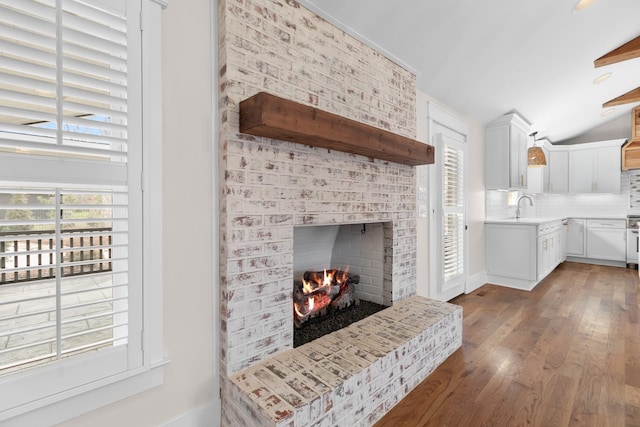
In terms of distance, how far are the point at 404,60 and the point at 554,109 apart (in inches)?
146

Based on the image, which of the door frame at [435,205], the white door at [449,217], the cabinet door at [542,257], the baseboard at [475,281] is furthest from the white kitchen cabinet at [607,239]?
the door frame at [435,205]

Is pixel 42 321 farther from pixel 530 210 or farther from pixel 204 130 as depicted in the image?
pixel 530 210

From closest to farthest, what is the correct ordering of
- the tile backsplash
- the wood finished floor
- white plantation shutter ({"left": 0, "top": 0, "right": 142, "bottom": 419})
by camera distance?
white plantation shutter ({"left": 0, "top": 0, "right": 142, "bottom": 419}) → the wood finished floor → the tile backsplash

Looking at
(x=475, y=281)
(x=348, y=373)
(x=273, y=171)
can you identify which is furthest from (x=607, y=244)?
(x=273, y=171)

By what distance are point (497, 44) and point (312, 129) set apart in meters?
2.33

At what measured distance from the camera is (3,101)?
3.62ft

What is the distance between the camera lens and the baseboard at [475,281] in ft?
13.2

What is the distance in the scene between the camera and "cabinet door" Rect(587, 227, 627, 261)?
221 inches

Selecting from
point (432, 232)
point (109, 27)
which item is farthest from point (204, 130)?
point (432, 232)

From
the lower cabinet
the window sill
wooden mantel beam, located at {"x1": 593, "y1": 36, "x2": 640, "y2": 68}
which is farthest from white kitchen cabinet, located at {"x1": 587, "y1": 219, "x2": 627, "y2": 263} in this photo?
the window sill

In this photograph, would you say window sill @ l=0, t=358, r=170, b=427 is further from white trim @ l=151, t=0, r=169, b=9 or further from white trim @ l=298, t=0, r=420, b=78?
white trim @ l=298, t=0, r=420, b=78

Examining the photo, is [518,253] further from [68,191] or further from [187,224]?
[68,191]

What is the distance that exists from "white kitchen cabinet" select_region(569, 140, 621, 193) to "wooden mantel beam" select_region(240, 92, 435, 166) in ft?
20.2

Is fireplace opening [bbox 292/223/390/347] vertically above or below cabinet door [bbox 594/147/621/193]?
below
